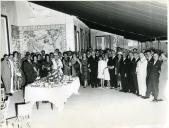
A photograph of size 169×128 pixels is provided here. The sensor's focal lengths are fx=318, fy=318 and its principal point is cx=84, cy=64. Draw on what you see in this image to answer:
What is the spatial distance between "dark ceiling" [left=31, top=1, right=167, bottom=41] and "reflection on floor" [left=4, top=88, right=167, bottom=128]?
45 centimetres

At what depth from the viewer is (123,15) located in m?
2.17

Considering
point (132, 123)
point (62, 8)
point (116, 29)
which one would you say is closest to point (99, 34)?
point (116, 29)

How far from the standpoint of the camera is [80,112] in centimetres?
207

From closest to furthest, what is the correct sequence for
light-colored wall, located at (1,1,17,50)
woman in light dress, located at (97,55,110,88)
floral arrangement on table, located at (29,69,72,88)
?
light-colored wall, located at (1,1,17,50) → floral arrangement on table, located at (29,69,72,88) → woman in light dress, located at (97,55,110,88)

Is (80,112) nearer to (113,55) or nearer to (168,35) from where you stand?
(113,55)

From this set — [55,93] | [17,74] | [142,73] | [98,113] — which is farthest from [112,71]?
[17,74]

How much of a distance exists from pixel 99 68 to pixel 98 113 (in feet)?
1.02

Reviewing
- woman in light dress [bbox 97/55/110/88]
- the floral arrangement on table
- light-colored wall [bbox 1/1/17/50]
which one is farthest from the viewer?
woman in light dress [bbox 97/55/110/88]

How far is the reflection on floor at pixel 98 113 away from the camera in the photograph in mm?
2037

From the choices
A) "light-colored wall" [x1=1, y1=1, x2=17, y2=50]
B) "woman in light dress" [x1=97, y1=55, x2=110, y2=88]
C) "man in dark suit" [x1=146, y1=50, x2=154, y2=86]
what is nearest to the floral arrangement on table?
"woman in light dress" [x1=97, y1=55, x2=110, y2=88]

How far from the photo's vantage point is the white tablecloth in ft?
6.74

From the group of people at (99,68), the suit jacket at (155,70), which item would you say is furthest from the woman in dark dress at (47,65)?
the suit jacket at (155,70)

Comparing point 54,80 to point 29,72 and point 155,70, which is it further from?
point 155,70

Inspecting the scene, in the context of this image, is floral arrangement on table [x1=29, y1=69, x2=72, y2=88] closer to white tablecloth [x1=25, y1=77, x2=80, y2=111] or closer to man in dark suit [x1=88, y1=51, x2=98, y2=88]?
white tablecloth [x1=25, y1=77, x2=80, y2=111]
